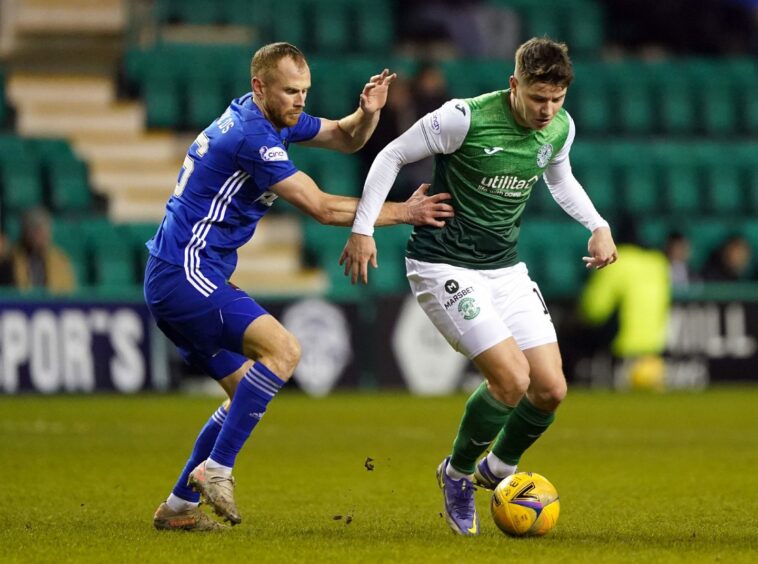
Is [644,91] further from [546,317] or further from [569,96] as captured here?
[546,317]

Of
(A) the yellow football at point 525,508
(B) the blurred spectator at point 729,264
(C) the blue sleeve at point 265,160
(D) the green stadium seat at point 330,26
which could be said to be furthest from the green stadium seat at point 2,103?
(A) the yellow football at point 525,508

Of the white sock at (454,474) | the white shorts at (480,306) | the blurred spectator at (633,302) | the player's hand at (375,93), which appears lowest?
the blurred spectator at (633,302)

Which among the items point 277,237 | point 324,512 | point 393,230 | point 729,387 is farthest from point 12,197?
point 324,512

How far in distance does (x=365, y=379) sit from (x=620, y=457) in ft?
18.1

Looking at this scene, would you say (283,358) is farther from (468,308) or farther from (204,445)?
Answer: (468,308)

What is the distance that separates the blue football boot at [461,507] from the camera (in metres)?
6.43

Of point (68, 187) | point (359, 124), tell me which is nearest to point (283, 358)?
point (359, 124)

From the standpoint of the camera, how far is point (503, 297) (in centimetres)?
663

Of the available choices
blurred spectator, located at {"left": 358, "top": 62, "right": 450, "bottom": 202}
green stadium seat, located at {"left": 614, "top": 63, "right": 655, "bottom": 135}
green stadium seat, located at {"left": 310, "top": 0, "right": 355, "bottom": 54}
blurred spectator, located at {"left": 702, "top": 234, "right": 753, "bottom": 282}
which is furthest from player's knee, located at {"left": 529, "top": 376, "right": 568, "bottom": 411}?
green stadium seat, located at {"left": 614, "top": 63, "right": 655, "bottom": 135}

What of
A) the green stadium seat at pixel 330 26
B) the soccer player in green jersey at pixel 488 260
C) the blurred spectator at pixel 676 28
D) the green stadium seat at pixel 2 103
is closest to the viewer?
the soccer player in green jersey at pixel 488 260

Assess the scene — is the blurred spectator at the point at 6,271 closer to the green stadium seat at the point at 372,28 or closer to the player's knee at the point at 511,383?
the green stadium seat at the point at 372,28

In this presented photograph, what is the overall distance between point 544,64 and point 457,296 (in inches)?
41.3

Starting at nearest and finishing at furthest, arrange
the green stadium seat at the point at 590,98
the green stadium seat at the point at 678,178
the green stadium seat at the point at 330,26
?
the green stadium seat at the point at 330,26, the green stadium seat at the point at 678,178, the green stadium seat at the point at 590,98

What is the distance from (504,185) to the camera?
656 centimetres
